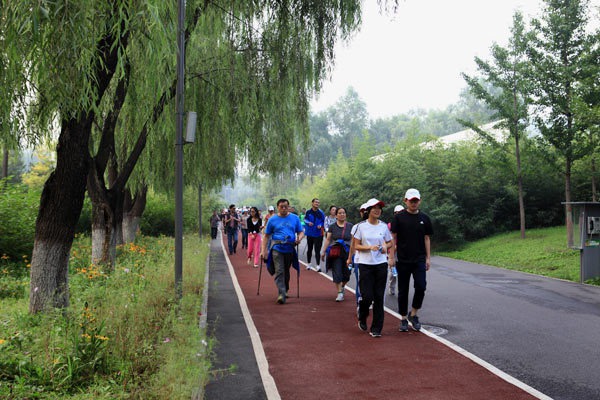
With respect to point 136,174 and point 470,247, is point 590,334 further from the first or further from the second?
point 470,247

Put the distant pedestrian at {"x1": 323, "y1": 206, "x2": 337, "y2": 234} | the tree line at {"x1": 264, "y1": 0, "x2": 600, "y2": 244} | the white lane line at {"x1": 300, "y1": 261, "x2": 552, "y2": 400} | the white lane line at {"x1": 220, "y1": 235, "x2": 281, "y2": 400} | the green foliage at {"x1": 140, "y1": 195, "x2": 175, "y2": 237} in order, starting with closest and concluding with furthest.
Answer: the white lane line at {"x1": 300, "y1": 261, "x2": 552, "y2": 400} → the white lane line at {"x1": 220, "y1": 235, "x2": 281, "y2": 400} → the distant pedestrian at {"x1": 323, "y1": 206, "x2": 337, "y2": 234} → the tree line at {"x1": 264, "y1": 0, "x2": 600, "y2": 244} → the green foliage at {"x1": 140, "y1": 195, "x2": 175, "y2": 237}

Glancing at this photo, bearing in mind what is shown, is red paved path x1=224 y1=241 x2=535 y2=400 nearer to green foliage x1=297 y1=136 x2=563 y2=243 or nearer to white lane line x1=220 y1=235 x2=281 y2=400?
white lane line x1=220 y1=235 x2=281 y2=400

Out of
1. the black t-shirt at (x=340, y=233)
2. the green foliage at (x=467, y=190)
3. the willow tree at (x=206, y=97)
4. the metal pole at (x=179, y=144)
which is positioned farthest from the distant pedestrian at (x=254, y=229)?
the green foliage at (x=467, y=190)

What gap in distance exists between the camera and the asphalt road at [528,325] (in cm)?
565

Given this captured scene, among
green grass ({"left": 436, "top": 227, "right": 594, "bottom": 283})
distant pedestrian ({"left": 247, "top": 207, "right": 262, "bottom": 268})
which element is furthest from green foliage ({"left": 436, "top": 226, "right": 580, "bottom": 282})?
distant pedestrian ({"left": 247, "top": 207, "right": 262, "bottom": 268})

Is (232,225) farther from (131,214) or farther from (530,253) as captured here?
(530,253)

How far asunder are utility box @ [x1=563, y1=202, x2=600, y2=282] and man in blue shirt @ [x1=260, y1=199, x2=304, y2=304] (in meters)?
8.11

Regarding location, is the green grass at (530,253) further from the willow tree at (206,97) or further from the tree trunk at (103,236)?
the tree trunk at (103,236)

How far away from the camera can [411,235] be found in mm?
7707

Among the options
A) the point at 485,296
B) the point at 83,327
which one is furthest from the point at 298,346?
the point at 485,296

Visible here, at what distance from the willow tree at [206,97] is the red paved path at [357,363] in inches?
129

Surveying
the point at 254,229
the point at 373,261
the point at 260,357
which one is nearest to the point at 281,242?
the point at 373,261

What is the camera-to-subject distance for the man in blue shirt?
10227mm

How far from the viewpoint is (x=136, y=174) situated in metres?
14.9
